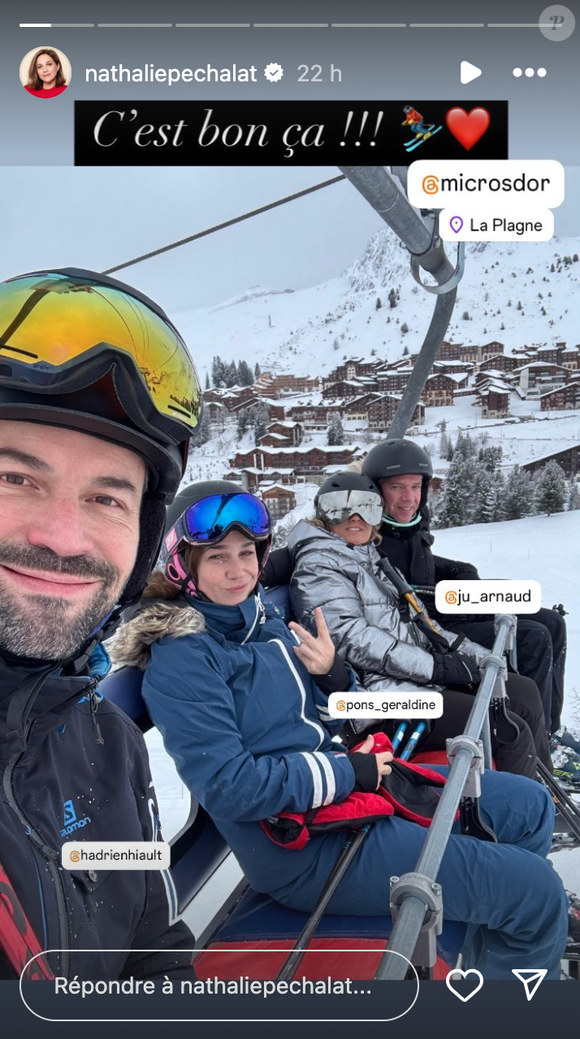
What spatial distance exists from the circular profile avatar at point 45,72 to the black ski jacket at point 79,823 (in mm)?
904

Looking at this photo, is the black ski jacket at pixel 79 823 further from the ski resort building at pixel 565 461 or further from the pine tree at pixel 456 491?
the pine tree at pixel 456 491

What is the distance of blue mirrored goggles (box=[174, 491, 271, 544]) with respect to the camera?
1433mm

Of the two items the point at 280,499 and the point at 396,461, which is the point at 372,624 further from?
the point at 396,461

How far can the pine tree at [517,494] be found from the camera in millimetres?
2213

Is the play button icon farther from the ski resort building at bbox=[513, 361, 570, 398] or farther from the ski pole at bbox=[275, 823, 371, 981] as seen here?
the ski pole at bbox=[275, 823, 371, 981]

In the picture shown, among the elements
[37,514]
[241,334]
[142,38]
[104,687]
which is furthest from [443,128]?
[104,687]

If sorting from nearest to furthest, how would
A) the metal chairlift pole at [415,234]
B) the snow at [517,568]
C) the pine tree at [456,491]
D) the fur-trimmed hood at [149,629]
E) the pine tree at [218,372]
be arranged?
the metal chairlift pole at [415,234] → the fur-trimmed hood at [149,629] → the pine tree at [218,372] → the snow at [517,568] → the pine tree at [456,491]

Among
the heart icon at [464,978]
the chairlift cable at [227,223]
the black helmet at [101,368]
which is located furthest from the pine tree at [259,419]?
the heart icon at [464,978]

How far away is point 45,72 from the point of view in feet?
3.07

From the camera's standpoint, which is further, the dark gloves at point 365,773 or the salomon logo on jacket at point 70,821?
the dark gloves at point 365,773

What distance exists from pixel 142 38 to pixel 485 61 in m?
0.55

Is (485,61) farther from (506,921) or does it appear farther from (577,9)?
(506,921)

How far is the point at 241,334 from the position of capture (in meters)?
1.66

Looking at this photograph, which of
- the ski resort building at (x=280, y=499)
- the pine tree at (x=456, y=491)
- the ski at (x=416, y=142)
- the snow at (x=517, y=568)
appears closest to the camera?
the ski at (x=416, y=142)
